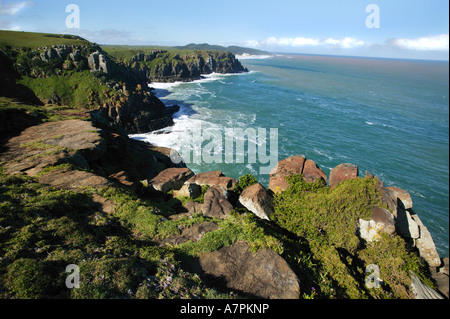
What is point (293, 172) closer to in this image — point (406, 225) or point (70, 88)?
point (406, 225)

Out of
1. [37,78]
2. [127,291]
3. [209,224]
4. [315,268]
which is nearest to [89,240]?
[127,291]

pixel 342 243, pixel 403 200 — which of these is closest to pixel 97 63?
pixel 342 243

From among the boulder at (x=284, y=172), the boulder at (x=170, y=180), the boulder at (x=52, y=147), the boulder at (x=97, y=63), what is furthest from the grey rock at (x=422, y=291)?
the boulder at (x=97, y=63)

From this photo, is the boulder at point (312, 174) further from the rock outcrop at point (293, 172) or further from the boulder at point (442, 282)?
the boulder at point (442, 282)

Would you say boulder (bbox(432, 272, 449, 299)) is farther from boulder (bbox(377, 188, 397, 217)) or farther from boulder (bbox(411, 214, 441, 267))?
boulder (bbox(377, 188, 397, 217))

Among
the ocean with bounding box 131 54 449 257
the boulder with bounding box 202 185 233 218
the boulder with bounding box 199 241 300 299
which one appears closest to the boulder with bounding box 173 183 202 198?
the boulder with bounding box 202 185 233 218
